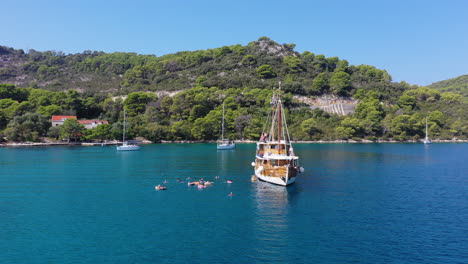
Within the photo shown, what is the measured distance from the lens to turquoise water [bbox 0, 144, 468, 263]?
25.2 metres

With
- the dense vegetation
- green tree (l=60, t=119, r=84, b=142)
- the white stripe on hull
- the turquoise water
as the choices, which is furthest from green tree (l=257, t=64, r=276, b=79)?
the white stripe on hull

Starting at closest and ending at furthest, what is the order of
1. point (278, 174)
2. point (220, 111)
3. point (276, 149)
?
point (278, 174) < point (276, 149) < point (220, 111)

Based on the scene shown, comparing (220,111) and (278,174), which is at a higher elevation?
(220,111)

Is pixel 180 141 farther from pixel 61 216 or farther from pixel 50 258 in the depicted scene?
pixel 50 258

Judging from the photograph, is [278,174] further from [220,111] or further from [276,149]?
[220,111]

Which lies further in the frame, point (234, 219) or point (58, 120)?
point (58, 120)

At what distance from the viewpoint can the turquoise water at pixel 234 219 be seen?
25.2 m

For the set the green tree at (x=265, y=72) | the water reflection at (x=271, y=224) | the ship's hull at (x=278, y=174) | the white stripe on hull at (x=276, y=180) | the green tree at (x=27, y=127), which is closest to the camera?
the water reflection at (x=271, y=224)

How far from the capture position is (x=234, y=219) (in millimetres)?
32781

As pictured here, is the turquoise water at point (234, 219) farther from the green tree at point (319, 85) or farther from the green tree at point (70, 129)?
the green tree at point (319, 85)

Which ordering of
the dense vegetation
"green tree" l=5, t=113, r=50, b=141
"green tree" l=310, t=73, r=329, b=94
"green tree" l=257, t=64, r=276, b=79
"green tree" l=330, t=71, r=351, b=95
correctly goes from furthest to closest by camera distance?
"green tree" l=257, t=64, r=276, b=79 < "green tree" l=310, t=73, r=329, b=94 < "green tree" l=330, t=71, r=351, b=95 < the dense vegetation < "green tree" l=5, t=113, r=50, b=141

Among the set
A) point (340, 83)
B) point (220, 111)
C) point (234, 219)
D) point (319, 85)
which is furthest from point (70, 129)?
point (340, 83)

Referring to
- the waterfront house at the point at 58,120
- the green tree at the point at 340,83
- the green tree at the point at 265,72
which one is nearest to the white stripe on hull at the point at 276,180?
the waterfront house at the point at 58,120

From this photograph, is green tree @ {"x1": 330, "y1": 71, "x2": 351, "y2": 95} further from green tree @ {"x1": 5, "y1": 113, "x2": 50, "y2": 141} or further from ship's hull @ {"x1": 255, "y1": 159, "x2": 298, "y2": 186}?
ship's hull @ {"x1": 255, "y1": 159, "x2": 298, "y2": 186}
